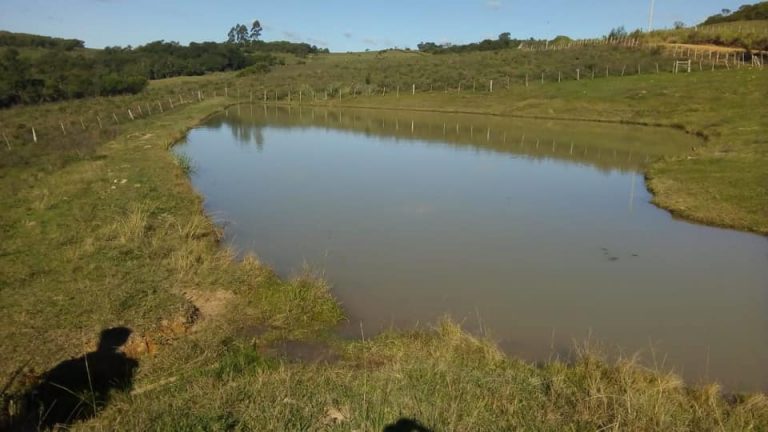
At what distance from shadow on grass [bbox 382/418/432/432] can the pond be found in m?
2.90

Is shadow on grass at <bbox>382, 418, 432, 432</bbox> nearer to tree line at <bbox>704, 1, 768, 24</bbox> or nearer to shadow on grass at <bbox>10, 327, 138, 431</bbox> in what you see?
shadow on grass at <bbox>10, 327, 138, 431</bbox>

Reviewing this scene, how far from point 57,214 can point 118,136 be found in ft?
46.0

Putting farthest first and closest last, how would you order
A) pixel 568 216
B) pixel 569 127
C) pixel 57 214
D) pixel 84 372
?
pixel 569 127, pixel 568 216, pixel 57 214, pixel 84 372

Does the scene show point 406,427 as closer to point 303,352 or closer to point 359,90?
point 303,352

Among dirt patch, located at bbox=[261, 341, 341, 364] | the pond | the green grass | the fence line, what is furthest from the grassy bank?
→ the green grass

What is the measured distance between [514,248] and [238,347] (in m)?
6.24

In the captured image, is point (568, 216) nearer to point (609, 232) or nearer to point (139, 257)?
point (609, 232)

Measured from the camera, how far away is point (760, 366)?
6.50 meters

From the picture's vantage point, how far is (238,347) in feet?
21.3

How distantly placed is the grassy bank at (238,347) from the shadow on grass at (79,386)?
0.34ft

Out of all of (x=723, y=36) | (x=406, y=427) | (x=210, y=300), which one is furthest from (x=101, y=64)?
(x=406, y=427)

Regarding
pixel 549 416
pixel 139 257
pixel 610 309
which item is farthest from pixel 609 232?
pixel 139 257

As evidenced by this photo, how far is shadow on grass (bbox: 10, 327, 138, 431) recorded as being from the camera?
189 inches

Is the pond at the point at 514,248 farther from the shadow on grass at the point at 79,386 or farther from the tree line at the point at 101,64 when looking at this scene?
the tree line at the point at 101,64
